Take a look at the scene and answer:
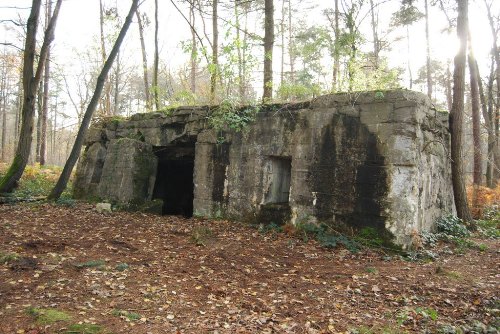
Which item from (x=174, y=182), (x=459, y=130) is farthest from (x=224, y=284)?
(x=174, y=182)

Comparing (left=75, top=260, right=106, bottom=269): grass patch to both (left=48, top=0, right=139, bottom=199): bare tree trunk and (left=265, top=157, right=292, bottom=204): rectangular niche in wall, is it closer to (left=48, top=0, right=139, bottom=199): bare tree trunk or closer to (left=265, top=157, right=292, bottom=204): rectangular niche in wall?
(left=265, top=157, right=292, bottom=204): rectangular niche in wall

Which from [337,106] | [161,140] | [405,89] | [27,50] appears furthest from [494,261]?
[27,50]

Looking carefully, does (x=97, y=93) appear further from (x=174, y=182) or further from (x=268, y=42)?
(x=268, y=42)

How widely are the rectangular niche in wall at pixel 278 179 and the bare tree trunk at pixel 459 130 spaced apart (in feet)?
12.6

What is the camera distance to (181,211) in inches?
473

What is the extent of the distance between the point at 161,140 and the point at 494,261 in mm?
Answer: 7704

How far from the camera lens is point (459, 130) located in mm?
8297

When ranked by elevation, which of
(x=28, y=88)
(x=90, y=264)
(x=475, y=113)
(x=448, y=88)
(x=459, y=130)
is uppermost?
(x=448, y=88)

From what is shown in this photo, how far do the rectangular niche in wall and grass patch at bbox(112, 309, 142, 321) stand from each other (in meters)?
4.46

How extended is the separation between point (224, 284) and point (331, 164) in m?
3.27

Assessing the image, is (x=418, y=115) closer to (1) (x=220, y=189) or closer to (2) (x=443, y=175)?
(2) (x=443, y=175)

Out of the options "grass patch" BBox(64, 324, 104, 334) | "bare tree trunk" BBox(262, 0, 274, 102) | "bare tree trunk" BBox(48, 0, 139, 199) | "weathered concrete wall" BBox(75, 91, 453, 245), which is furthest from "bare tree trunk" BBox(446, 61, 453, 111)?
"grass patch" BBox(64, 324, 104, 334)

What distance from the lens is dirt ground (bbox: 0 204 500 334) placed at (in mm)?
3646

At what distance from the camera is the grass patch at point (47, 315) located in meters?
3.38
